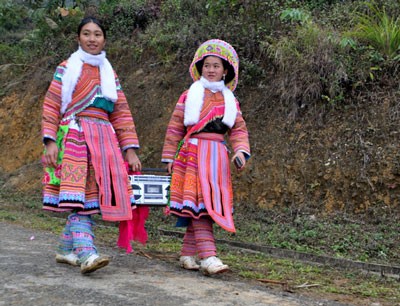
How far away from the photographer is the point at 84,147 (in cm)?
461

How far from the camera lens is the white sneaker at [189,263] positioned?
483 cm

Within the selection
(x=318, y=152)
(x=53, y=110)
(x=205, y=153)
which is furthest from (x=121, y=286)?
(x=318, y=152)

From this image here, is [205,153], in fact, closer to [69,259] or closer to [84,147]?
[84,147]

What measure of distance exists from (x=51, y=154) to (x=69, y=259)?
84 centimetres

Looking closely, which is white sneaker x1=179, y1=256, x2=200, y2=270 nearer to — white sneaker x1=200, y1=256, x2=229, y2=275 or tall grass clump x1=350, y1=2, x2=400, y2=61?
white sneaker x1=200, y1=256, x2=229, y2=275

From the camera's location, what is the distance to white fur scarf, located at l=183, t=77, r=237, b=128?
4.90 metres

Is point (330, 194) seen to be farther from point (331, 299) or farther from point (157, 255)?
point (331, 299)

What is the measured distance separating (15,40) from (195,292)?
1607 cm

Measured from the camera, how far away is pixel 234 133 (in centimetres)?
509

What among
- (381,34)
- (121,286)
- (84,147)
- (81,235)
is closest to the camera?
(121,286)

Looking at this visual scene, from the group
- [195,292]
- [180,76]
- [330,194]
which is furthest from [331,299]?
[180,76]

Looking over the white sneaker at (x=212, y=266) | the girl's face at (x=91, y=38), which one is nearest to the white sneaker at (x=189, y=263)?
the white sneaker at (x=212, y=266)

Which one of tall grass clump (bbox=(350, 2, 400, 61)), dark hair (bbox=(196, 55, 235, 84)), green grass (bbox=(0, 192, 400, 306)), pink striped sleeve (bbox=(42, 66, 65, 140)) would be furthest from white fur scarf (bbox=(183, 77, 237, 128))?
tall grass clump (bbox=(350, 2, 400, 61))

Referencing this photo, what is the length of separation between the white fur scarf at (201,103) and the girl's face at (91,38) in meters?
0.86
